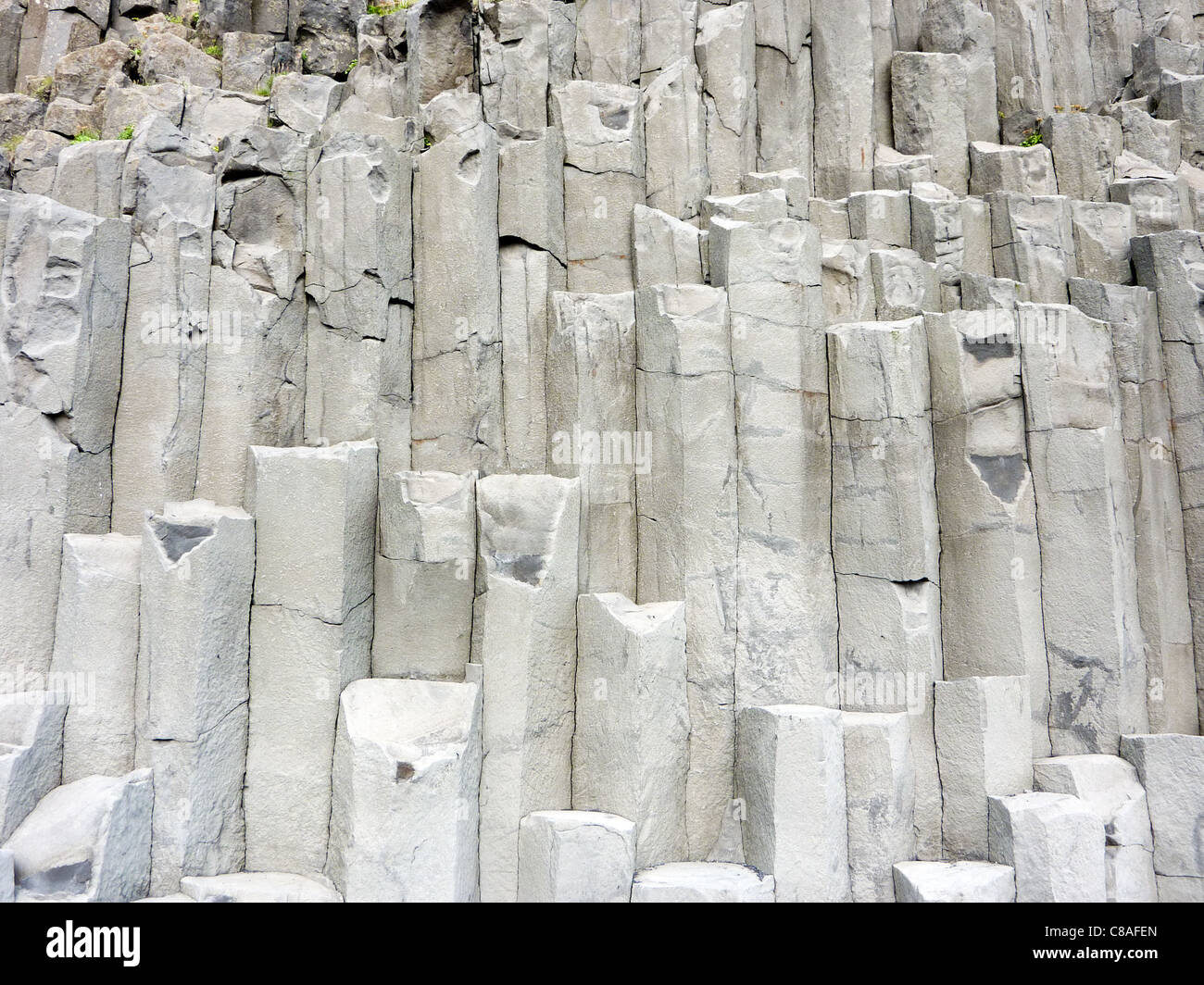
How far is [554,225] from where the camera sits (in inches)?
389

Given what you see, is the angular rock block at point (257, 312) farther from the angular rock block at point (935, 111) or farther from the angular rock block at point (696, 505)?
the angular rock block at point (935, 111)

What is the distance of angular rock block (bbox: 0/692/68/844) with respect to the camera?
739cm

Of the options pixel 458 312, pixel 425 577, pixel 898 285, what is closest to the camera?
pixel 425 577

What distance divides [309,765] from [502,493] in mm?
2678

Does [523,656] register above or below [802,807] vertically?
above

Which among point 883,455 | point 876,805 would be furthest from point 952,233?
point 876,805

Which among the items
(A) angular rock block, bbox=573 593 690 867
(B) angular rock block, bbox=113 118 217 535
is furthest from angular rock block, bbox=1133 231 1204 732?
(B) angular rock block, bbox=113 118 217 535

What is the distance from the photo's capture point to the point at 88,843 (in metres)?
7.26

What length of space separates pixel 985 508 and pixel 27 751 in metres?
8.12

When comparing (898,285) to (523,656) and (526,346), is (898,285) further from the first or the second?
(523,656)

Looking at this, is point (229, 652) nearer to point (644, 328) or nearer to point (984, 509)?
point (644, 328)

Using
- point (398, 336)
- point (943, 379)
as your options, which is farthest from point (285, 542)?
point (943, 379)

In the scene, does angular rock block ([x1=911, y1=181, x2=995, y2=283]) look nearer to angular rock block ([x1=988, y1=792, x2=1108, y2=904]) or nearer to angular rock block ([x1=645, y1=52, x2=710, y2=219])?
angular rock block ([x1=645, y1=52, x2=710, y2=219])

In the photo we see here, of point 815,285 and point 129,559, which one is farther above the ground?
point 815,285
